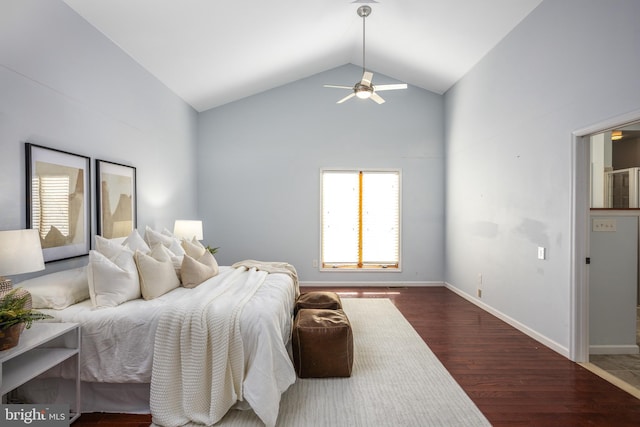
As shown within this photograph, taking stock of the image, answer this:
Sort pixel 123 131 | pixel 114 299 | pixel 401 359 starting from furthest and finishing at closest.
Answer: pixel 123 131
pixel 401 359
pixel 114 299

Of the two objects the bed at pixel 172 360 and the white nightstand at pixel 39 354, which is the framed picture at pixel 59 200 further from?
the white nightstand at pixel 39 354

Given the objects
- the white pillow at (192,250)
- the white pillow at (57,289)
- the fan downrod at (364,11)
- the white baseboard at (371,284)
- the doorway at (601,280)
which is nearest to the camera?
the white pillow at (57,289)

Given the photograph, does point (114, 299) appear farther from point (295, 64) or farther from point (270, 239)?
point (295, 64)

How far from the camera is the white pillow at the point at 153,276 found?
2832 millimetres

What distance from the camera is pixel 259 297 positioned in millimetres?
2852

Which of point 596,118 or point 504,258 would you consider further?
point 504,258

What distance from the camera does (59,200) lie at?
300 centimetres

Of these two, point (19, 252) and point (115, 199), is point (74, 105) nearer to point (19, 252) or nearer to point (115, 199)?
point (115, 199)

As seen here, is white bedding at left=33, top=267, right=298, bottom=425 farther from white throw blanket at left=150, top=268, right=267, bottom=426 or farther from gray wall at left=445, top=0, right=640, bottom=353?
gray wall at left=445, top=0, right=640, bottom=353

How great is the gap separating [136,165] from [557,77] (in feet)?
15.5

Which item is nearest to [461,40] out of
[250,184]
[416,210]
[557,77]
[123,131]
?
[557,77]

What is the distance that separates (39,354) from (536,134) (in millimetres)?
4726

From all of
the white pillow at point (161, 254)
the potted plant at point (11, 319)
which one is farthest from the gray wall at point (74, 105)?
the potted plant at point (11, 319)

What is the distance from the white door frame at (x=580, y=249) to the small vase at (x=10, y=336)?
13.7 ft
